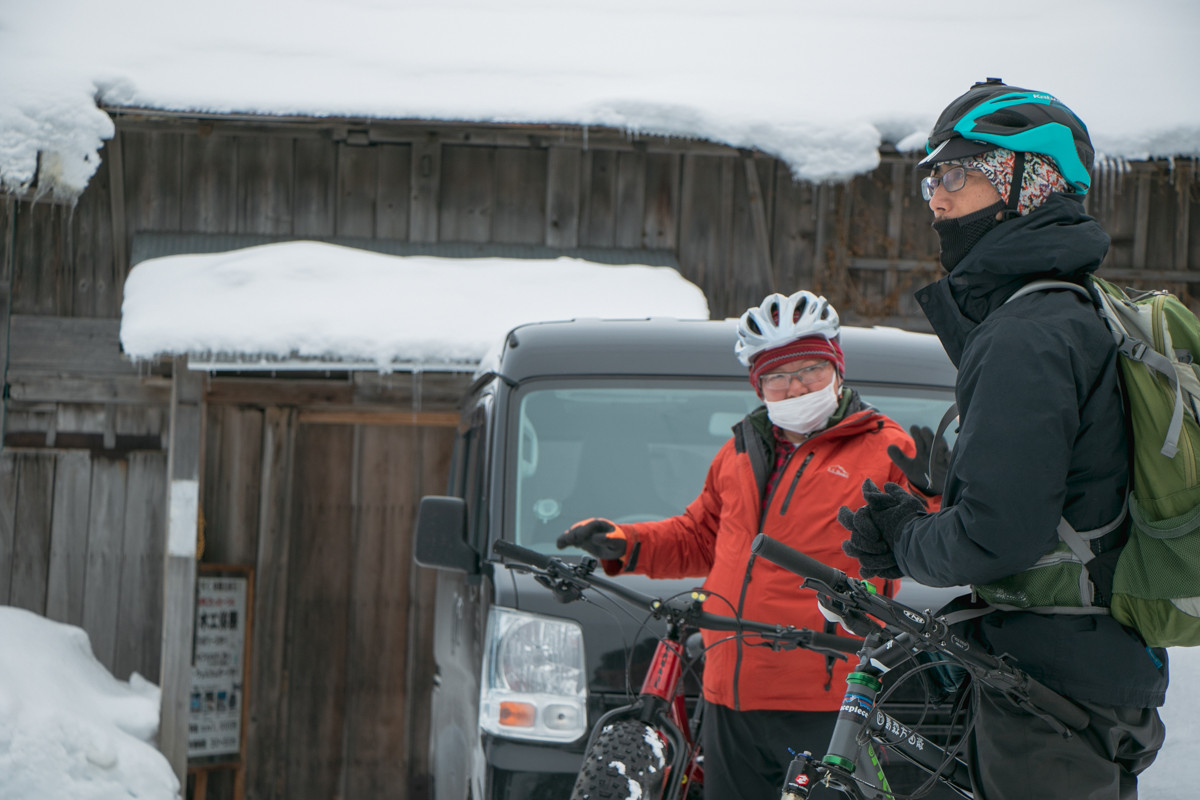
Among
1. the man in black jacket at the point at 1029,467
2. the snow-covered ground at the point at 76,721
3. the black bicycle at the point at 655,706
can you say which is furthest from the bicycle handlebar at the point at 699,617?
the snow-covered ground at the point at 76,721

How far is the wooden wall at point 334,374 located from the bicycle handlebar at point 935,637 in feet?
18.7

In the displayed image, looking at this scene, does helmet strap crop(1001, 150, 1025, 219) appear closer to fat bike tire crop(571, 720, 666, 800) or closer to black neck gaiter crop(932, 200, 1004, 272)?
black neck gaiter crop(932, 200, 1004, 272)

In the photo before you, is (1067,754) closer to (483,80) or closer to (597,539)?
(597,539)

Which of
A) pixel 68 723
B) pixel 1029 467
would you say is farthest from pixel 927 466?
pixel 68 723

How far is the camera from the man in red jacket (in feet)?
9.58

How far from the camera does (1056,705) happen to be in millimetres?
1860

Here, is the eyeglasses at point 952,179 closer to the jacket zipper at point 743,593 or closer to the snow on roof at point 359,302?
the jacket zipper at point 743,593

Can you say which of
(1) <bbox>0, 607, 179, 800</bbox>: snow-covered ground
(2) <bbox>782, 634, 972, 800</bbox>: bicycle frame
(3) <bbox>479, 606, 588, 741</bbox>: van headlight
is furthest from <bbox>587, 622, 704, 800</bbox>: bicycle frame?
(1) <bbox>0, 607, 179, 800</bbox>: snow-covered ground

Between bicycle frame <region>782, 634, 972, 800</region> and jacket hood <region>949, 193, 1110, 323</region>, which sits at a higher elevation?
jacket hood <region>949, 193, 1110, 323</region>

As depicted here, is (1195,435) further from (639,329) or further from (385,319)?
(385,319)

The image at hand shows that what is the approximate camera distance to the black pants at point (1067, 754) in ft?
6.15

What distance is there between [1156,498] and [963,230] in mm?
555

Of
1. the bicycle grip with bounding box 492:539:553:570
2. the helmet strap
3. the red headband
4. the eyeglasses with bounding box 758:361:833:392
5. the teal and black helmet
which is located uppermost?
the teal and black helmet

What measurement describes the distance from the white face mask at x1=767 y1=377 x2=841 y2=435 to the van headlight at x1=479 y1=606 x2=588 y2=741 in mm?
898
